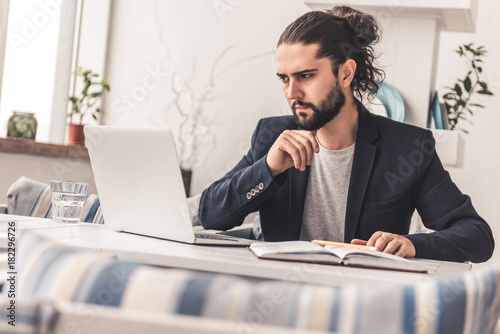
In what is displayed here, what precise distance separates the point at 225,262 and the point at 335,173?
90 cm

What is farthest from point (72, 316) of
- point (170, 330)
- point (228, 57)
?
point (228, 57)

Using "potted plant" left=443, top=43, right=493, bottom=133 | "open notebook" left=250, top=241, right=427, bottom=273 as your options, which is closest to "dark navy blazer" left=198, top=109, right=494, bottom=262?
"open notebook" left=250, top=241, right=427, bottom=273

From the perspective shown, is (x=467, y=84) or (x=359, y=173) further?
(x=467, y=84)

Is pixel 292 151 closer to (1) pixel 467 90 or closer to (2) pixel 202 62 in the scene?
(1) pixel 467 90

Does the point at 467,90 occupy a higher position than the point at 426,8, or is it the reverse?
the point at 426,8

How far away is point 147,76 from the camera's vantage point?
3.89 metres

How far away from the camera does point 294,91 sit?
184 cm

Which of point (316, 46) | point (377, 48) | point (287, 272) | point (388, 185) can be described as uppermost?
point (377, 48)

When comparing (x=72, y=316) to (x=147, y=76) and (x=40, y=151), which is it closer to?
(x=40, y=151)

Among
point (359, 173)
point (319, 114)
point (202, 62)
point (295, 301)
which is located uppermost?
point (202, 62)

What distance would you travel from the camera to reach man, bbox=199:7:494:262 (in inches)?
67.0

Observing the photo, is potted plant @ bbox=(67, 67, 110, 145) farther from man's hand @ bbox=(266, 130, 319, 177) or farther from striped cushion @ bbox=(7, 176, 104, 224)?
man's hand @ bbox=(266, 130, 319, 177)

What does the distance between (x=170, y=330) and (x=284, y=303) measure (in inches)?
3.2

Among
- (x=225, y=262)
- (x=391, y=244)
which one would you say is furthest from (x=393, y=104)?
(x=225, y=262)
